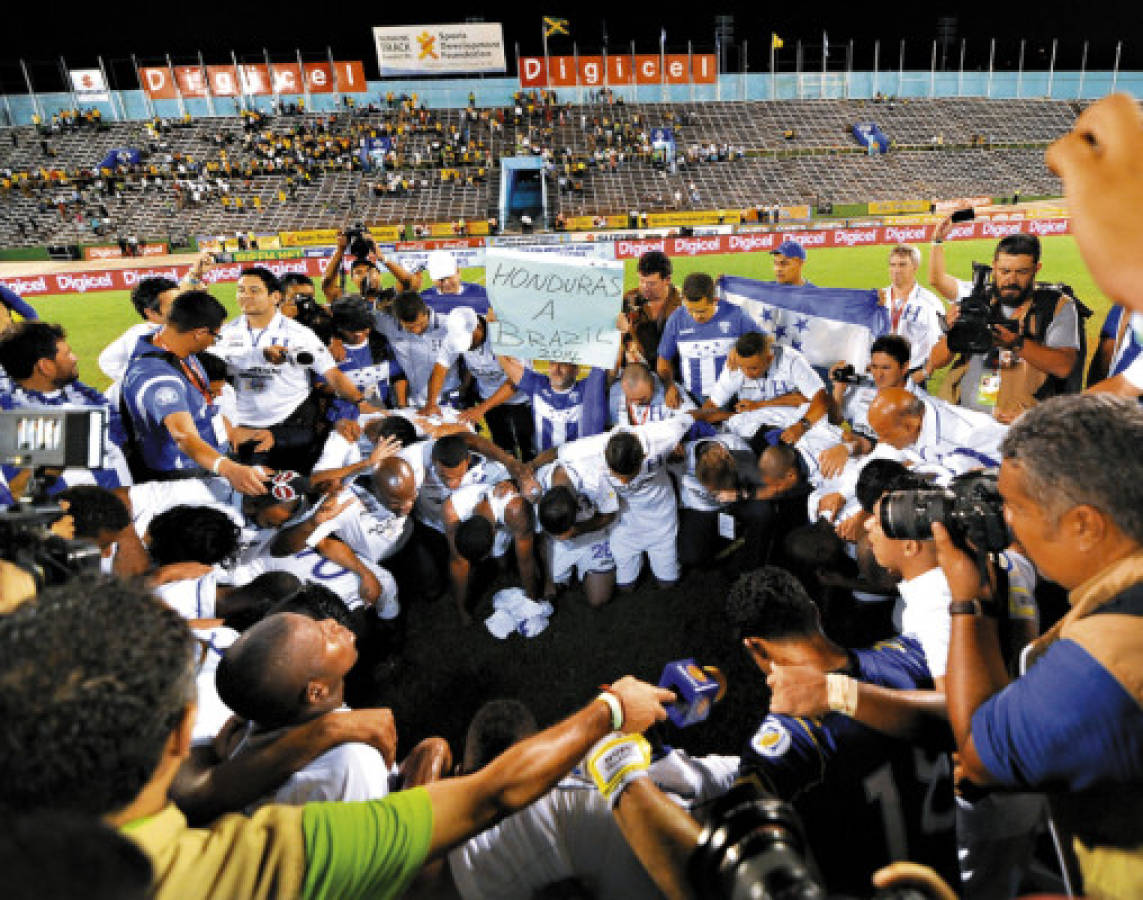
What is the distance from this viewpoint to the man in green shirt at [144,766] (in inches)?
44.3

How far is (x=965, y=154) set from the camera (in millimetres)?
45469

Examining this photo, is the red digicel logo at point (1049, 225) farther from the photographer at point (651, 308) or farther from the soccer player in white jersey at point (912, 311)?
the photographer at point (651, 308)

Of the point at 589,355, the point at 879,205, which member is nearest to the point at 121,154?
the point at 879,205

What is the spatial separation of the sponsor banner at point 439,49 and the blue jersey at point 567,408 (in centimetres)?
5300

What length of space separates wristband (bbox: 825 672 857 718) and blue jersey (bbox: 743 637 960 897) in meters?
0.05

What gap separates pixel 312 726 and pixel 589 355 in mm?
3265

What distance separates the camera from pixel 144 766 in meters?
1.24

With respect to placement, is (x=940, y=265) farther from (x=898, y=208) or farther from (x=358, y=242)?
(x=898, y=208)

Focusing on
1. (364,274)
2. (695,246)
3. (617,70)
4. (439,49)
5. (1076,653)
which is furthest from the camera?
(617,70)

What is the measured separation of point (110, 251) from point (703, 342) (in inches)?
1323

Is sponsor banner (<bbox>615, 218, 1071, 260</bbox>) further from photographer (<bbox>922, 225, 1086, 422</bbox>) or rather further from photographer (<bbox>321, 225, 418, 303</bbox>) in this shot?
photographer (<bbox>922, 225, 1086, 422</bbox>)

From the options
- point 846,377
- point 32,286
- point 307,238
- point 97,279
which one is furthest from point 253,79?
point 846,377

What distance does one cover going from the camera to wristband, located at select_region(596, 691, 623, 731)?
2.02m

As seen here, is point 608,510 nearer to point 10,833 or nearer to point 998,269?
point 998,269
